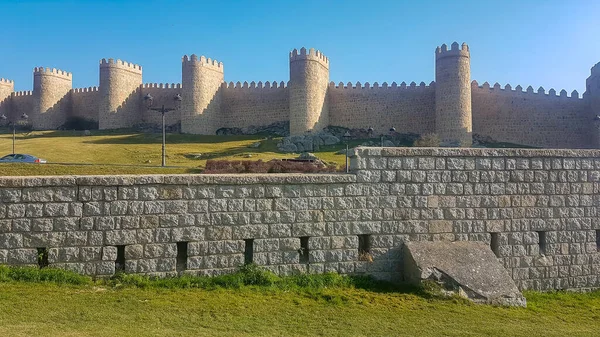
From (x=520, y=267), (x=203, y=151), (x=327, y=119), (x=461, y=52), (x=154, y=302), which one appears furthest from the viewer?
(x=327, y=119)

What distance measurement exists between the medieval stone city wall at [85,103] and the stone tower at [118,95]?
6.40 m

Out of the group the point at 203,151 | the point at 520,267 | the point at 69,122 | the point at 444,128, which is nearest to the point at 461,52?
the point at 444,128

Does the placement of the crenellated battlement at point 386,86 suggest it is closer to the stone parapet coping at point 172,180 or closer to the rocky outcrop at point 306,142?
the rocky outcrop at point 306,142

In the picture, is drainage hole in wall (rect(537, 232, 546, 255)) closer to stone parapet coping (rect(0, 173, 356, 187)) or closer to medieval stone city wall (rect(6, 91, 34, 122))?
stone parapet coping (rect(0, 173, 356, 187))

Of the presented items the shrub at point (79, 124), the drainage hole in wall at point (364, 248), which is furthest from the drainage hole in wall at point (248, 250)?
the shrub at point (79, 124)

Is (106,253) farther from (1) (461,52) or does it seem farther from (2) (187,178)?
(1) (461,52)

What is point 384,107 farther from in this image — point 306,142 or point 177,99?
point 177,99

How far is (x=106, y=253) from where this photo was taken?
8.21 meters

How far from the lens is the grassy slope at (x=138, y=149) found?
35781mm

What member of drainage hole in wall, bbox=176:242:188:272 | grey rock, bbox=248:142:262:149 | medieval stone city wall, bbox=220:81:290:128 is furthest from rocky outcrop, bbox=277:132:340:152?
drainage hole in wall, bbox=176:242:188:272

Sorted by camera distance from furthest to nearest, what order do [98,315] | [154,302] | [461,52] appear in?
[461,52]
[154,302]
[98,315]

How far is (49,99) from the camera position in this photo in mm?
60844

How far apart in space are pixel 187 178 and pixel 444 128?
137ft

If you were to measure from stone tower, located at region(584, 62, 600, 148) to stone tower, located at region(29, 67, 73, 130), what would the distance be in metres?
60.2
